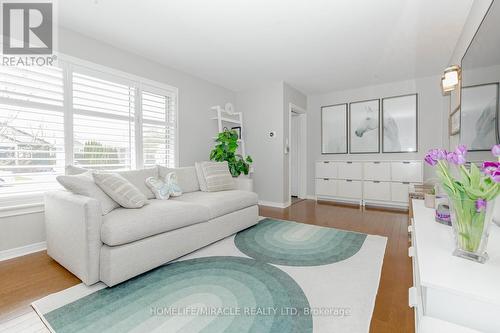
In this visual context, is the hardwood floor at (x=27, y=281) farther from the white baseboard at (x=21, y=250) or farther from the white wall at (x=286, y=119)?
the white wall at (x=286, y=119)

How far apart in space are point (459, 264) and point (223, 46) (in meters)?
3.16

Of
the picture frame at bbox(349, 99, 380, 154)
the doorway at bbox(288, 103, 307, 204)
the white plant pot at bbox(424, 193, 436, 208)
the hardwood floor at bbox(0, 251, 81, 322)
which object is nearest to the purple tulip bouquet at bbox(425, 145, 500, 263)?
the white plant pot at bbox(424, 193, 436, 208)

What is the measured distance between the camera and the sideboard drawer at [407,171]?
13.3 ft

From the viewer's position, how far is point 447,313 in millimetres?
750

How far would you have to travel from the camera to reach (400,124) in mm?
4422

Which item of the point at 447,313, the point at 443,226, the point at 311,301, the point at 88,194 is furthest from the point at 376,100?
the point at 88,194

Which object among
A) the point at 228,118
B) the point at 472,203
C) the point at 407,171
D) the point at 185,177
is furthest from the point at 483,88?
the point at 228,118

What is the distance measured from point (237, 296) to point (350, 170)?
381 centimetres

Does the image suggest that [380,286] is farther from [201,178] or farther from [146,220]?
[201,178]

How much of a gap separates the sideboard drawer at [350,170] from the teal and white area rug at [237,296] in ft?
8.09

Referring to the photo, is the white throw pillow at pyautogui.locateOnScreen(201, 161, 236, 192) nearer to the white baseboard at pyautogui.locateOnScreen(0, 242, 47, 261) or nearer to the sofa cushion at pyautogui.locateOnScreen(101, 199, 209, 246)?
the sofa cushion at pyautogui.locateOnScreen(101, 199, 209, 246)

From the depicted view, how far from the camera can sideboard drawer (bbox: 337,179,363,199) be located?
4570 millimetres

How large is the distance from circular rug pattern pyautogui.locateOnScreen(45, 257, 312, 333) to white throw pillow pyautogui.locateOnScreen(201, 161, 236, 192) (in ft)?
4.57

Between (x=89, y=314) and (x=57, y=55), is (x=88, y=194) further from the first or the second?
(x=57, y=55)
